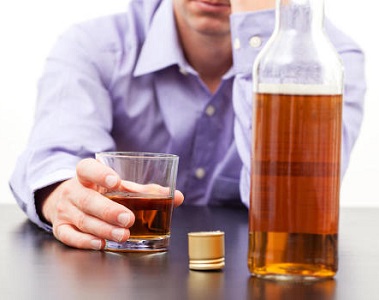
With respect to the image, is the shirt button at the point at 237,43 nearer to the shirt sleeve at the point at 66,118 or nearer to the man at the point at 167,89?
the man at the point at 167,89

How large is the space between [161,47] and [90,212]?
1047mm

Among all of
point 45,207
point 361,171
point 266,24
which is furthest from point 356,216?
point 361,171

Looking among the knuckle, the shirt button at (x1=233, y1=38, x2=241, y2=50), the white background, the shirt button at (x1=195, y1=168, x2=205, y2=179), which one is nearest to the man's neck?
the shirt button at (x1=195, y1=168, x2=205, y2=179)

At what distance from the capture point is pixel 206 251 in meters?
0.94

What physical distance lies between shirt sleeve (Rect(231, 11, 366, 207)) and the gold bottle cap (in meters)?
0.61

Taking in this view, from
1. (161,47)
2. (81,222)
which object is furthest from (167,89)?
(81,222)

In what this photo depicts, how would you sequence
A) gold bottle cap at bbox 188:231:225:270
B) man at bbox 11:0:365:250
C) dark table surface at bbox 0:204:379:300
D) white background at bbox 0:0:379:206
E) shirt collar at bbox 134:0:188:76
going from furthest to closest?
white background at bbox 0:0:379:206 < shirt collar at bbox 134:0:188:76 < man at bbox 11:0:365:250 < gold bottle cap at bbox 188:231:225:270 < dark table surface at bbox 0:204:379:300

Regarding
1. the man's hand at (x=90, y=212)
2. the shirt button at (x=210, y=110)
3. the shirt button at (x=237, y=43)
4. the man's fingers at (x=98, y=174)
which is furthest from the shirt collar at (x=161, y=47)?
the man's fingers at (x=98, y=174)

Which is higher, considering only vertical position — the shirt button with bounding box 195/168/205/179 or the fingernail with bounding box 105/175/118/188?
the fingernail with bounding box 105/175/118/188

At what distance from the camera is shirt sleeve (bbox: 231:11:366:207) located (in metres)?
1.56

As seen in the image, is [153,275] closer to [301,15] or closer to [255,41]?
[301,15]

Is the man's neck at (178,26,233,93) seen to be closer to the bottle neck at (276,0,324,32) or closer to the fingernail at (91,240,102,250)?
the fingernail at (91,240,102,250)

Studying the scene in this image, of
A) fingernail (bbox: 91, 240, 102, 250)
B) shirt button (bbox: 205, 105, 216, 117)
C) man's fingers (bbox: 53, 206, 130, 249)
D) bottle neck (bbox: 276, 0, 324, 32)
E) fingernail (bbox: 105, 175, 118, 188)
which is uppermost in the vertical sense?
bottle neck (bbox: 276, 0, 324, 32)

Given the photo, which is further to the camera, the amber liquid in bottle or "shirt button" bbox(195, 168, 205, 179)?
"shirt button" bbox(195, 168, 205, 179)
